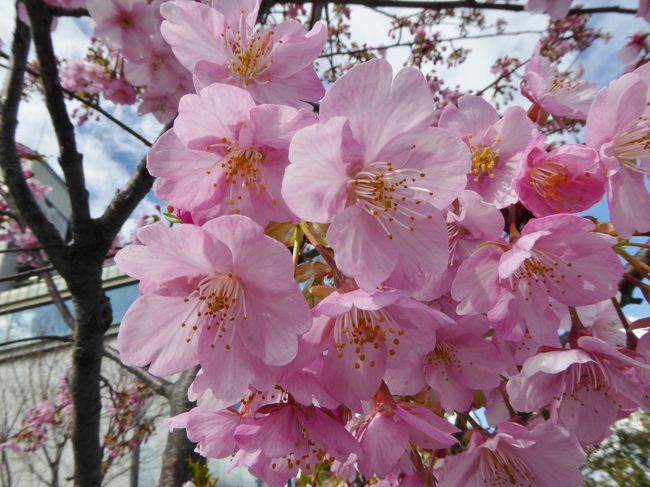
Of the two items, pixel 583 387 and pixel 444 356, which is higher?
pixel 444 356

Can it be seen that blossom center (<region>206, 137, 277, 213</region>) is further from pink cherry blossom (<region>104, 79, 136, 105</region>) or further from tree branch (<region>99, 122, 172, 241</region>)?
pink cherry blossom (<region>104, 79, 136, 105</region>)

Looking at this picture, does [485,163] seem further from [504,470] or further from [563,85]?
[504,470]

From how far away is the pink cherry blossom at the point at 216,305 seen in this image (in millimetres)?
684

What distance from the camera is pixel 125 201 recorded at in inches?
81.1

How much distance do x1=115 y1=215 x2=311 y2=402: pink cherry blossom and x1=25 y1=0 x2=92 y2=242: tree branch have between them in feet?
4.47

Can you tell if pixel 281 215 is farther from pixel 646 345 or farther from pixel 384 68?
pixel 646 345

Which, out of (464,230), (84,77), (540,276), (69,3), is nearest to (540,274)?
(540,276)

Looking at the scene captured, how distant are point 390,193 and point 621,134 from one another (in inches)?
17.4

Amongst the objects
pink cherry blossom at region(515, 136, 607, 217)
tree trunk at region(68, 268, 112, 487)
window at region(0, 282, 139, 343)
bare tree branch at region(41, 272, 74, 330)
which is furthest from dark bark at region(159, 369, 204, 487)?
window at region(0, 282, 139, 343)

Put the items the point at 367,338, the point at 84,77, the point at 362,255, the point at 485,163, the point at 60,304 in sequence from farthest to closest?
the point at 84,77 < the point at 60,304 < the point at 485,163 < the point at 367,338 < the point at 362,255

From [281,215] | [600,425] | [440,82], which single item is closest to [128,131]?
[281,215]

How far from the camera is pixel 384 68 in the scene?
0.70 m

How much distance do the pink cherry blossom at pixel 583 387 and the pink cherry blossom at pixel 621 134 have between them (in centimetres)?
24

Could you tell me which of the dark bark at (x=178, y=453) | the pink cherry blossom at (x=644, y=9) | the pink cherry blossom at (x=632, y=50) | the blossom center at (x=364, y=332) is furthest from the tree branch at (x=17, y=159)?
the pink cherry blossom at (x=632, y=50)
